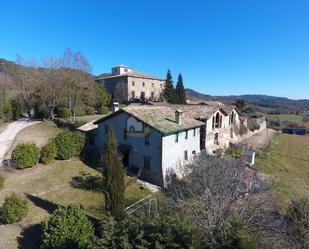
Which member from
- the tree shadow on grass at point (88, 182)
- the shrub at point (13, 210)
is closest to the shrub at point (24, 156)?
the tree shadow on grass at point (88, 182)

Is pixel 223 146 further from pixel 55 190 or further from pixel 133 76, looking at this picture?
pixel 133 76

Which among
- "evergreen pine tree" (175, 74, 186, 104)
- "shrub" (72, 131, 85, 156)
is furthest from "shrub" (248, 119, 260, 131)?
"shrub" (72, 131, 85, 156)

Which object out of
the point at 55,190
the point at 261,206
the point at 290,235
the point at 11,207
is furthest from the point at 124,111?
the point at 290,235

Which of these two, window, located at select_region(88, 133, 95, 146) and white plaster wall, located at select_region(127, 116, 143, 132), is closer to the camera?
white plaster wall, located at select_region(127, 116, 143, 132)

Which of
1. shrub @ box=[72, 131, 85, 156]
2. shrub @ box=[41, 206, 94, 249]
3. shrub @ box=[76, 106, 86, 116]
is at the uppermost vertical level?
shrub @ box=[76, 106, 86, 116]

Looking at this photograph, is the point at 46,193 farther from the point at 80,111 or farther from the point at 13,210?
the point at 80,111

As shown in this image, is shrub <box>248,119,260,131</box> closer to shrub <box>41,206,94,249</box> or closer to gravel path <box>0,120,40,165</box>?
gravel path <box>0,120,40,165</box>
